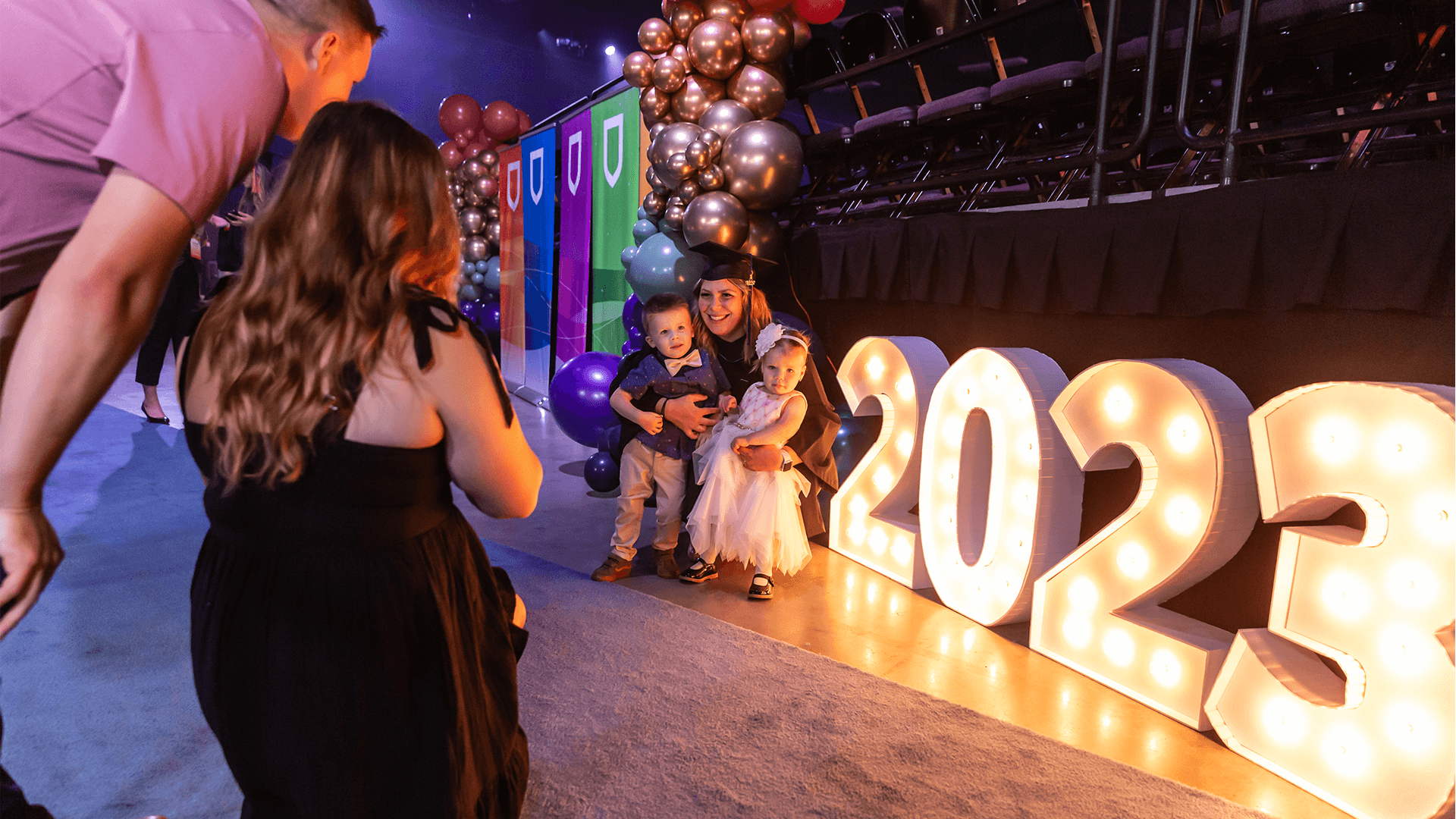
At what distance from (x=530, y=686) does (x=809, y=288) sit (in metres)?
2.56

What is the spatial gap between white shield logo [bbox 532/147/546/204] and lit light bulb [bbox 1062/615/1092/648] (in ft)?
21.0

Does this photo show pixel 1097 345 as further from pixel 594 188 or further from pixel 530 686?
pixel 594 188

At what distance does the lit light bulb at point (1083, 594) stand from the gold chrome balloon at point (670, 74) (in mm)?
3593

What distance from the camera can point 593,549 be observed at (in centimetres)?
364

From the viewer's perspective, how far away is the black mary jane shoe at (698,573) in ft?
10.7

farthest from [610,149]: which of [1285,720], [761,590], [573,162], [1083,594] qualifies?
[1285,720]

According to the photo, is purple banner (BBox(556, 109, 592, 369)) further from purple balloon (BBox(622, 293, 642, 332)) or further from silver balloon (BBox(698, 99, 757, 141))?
silver balloon (BBox(698, 99, 757, 141))

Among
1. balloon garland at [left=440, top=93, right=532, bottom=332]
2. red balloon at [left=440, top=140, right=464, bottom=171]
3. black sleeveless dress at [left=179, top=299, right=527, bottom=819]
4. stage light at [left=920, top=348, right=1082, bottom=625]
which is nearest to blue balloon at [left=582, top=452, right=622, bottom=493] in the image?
stage light at [left=920, top=348, right=1082, bottom=625]

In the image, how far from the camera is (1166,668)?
2.29 meters

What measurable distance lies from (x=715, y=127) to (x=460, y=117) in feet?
19.3

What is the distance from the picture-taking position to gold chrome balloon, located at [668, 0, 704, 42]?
461 cm

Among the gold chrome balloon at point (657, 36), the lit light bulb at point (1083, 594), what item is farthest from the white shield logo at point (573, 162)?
the lit light bulb at point (1083, 594)

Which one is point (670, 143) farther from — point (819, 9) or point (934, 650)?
point (934, 650)

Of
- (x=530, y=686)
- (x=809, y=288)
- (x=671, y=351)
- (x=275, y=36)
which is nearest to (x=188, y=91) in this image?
(x=275, y=36)
